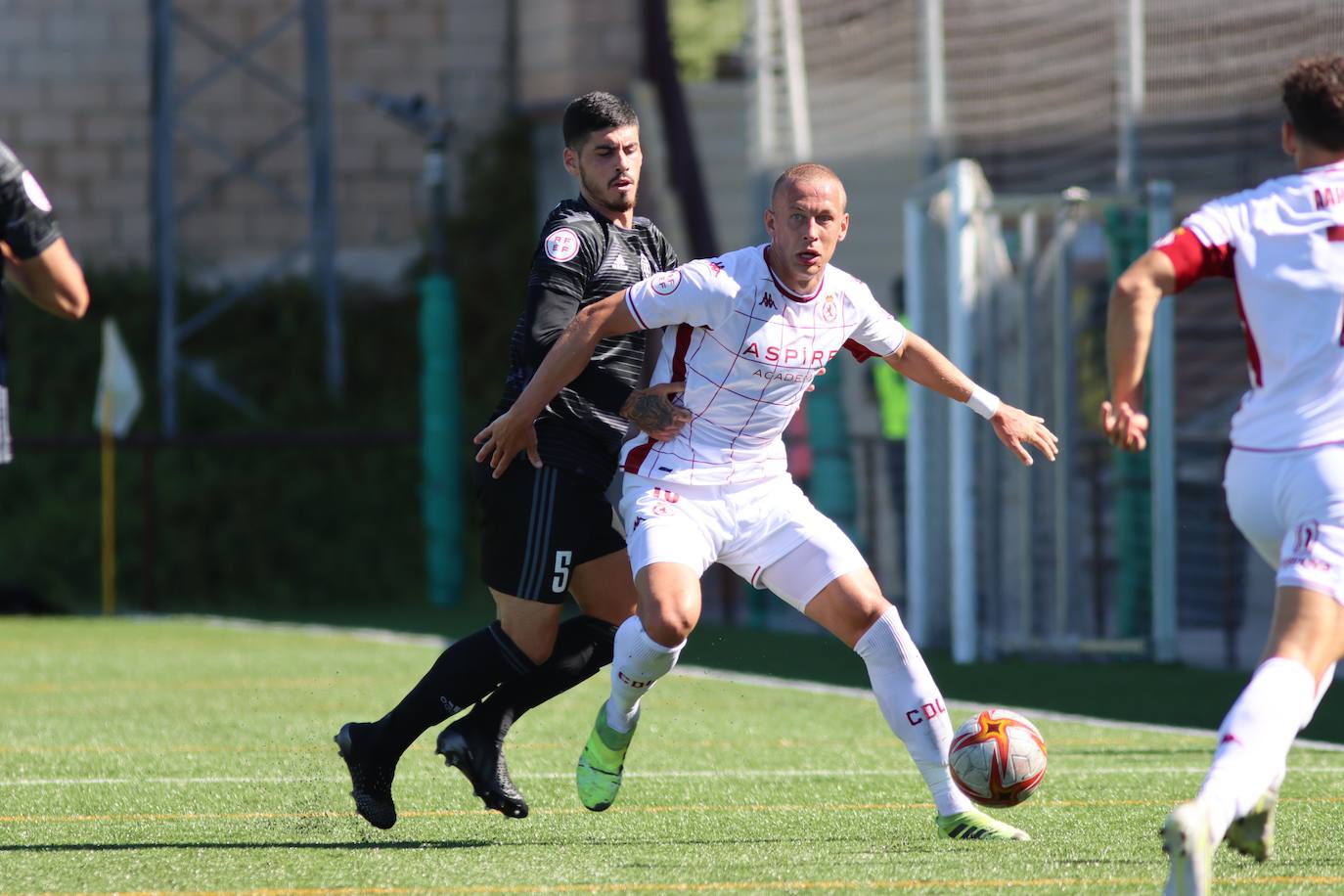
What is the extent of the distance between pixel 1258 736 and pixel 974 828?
4.71 feet

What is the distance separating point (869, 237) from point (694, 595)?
41.8 feet

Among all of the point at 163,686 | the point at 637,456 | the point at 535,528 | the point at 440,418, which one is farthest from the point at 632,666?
the point at 440,418

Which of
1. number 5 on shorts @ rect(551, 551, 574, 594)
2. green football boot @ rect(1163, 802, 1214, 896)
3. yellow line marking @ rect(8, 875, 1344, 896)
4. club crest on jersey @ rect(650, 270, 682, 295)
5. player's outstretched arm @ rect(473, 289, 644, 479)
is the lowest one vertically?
yellow line marking @ rect(8, 875, 1344, 896)

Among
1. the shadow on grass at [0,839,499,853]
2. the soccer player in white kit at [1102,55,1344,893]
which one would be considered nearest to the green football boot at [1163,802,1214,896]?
the soccer player in white kit at [1102,55,1344,893]

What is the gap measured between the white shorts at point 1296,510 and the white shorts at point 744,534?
54.4 inches

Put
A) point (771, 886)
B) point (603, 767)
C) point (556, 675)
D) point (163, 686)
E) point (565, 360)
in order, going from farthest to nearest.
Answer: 1. point (163, 686)
2. point (556, 675)
3. point (603, 767)
4. point (565, 360)
5. point (771, 886)

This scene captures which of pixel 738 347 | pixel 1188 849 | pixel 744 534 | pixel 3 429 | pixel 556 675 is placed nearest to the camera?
pixel 1188 849

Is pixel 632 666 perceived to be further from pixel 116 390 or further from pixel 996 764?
pixel 116 390

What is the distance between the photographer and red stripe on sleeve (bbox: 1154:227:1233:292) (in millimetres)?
4738

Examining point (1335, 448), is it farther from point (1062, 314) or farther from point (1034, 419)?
point (1062, 314)

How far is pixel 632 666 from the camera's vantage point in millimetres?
5969

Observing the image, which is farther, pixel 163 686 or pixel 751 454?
pixel 163 686

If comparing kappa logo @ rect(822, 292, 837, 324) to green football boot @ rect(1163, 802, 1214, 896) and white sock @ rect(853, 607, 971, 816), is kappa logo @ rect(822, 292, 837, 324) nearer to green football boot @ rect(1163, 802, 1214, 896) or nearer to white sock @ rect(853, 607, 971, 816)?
white sock @ rect(853, 607, 971, 816)

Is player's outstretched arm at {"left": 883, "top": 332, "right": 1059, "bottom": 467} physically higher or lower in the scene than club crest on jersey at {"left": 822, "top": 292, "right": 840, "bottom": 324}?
lower
